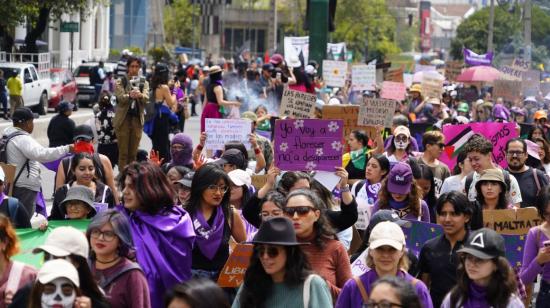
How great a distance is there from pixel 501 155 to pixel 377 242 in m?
7.70

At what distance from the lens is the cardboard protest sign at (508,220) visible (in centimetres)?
948

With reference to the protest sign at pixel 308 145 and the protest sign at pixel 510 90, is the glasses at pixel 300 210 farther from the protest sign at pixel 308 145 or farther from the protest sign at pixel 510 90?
the protest sign at pixel 510 90

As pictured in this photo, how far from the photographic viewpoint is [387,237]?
6.74m

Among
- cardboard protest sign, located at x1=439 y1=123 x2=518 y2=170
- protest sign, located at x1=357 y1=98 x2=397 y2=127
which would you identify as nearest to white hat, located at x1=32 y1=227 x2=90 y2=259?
cardboard protest sign, located at x1=439 y1=123 x2=518 y2=170

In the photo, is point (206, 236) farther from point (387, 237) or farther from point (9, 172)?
point (9, 172)

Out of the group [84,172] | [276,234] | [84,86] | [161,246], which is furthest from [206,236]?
[84,86]

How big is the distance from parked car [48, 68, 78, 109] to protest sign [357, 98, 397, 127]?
2511cm

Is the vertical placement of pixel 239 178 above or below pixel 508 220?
above

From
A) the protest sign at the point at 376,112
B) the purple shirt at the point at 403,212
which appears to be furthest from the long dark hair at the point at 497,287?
the protest sign at the point at 376,112

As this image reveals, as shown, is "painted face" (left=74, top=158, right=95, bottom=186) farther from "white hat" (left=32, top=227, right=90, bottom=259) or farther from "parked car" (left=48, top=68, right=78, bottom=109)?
"parked car" (left=48, top=68, right=78, bottom=109)

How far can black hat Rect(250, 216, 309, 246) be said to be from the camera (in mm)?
6391

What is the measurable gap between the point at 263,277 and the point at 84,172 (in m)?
3.81

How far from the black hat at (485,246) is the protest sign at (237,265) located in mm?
1582

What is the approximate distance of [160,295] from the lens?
24.4 ft
